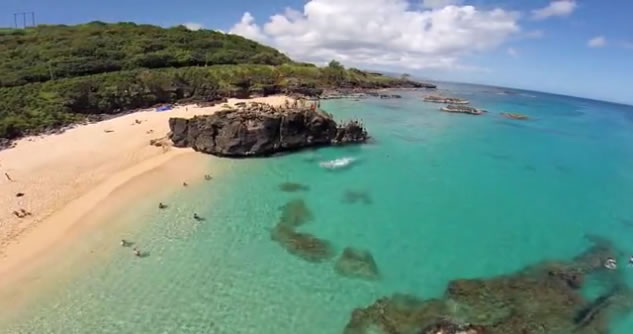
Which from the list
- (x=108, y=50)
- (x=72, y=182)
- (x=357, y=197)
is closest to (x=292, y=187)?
(x=357, y=197)

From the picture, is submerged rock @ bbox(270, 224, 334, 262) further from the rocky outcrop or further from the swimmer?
the swimmer

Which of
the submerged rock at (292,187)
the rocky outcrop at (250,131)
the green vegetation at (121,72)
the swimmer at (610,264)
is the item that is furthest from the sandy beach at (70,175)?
the swimmer at (610,264)

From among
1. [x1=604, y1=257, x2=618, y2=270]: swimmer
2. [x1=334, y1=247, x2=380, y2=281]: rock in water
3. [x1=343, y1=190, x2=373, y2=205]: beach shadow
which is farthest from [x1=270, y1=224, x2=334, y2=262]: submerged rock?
[x1=604, y1=257, x2=618, y2=270]: swimmer

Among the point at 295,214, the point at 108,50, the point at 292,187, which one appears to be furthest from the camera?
the point at 108,50

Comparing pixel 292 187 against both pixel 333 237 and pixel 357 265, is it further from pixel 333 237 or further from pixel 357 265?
pixel 357 265

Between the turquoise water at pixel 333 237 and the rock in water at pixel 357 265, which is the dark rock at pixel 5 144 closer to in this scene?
the turquoise water at pixel 333 237

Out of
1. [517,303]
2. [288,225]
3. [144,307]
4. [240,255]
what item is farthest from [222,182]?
[517,303]
